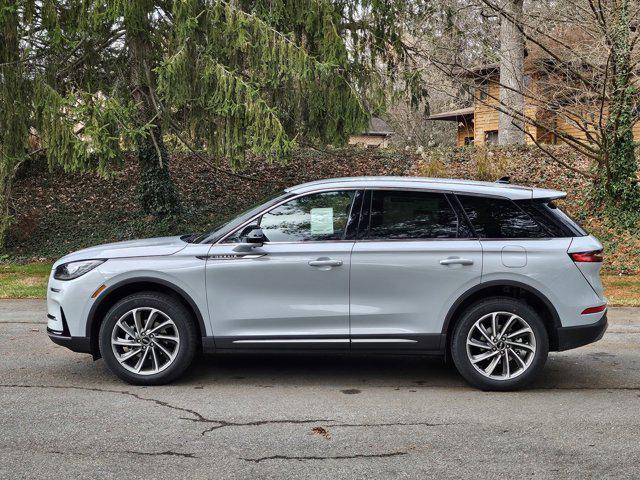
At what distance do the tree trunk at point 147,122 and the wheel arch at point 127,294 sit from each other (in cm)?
778

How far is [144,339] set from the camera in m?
6.12

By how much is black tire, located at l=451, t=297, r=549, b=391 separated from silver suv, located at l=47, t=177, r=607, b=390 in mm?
12

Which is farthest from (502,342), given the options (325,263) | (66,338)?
(66,338)

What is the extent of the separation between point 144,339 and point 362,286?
6.49ft

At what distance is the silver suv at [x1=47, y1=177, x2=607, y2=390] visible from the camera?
5.97 metres

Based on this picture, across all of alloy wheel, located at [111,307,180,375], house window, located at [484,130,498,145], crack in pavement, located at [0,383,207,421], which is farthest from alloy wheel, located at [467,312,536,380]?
house window, located at [484,130,498,145]

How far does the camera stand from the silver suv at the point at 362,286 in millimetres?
5973

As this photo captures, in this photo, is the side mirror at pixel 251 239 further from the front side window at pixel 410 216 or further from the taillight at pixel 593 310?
the taillight at pixel 593 310

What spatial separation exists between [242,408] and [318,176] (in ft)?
53.2

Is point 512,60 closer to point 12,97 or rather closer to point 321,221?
point 321,221

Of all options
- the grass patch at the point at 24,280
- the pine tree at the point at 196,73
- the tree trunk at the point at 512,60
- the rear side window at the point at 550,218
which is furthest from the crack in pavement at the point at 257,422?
the tree trunk at the point at 512,60

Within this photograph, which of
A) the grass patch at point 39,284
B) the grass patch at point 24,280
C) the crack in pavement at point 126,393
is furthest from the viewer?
the grass patch at point 24,280

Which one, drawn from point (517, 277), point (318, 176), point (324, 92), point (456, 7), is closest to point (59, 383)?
point (517, 277)

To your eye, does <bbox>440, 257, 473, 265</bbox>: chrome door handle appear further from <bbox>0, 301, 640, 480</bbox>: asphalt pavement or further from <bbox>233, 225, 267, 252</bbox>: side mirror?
<bbox>233, 225, 267, 252</bbox>: side mirror
